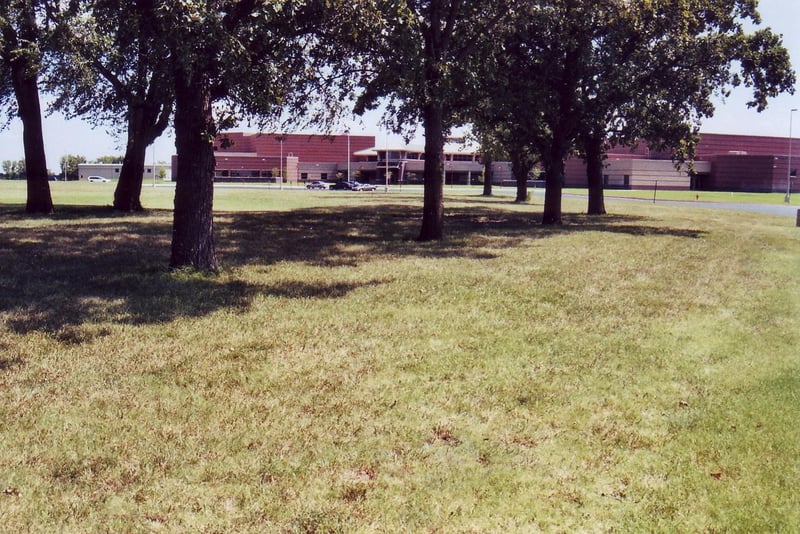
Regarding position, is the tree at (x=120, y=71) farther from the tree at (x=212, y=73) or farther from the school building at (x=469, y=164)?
the school building at (x=469, y=164)

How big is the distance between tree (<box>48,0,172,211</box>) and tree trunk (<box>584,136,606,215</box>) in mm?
16876

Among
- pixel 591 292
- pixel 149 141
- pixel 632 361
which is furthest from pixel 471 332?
pixel 149 141

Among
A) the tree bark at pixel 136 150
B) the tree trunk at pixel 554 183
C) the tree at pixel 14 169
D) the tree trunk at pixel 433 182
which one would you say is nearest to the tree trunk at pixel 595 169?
the tree trunk at pixel 554 183

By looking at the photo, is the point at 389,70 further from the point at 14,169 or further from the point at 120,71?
the point at 14,169

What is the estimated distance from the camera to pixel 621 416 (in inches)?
213

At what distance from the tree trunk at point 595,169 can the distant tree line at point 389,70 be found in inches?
5.7

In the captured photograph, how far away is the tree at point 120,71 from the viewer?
10.5 metres

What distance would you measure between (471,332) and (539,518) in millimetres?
4018

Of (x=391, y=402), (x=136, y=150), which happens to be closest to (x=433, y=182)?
(x=136, y=150)

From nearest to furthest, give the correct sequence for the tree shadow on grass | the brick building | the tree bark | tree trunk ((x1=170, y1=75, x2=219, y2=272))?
the tree shadow on grass, tree trunk ((x1=170, y1=75, x2=219, y2=272)), the tree bark, the brick building

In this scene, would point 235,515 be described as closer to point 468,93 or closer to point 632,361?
point 632,361

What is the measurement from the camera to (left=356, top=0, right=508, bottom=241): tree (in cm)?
1528

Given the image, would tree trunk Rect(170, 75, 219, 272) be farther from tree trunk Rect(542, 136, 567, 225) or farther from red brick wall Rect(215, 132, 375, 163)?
red brick wall Rect(215, 132, 375, 163)

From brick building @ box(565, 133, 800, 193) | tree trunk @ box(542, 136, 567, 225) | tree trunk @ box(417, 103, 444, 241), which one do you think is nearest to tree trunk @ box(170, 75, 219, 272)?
tree trunk @ box(417, 103, 444, 241)
